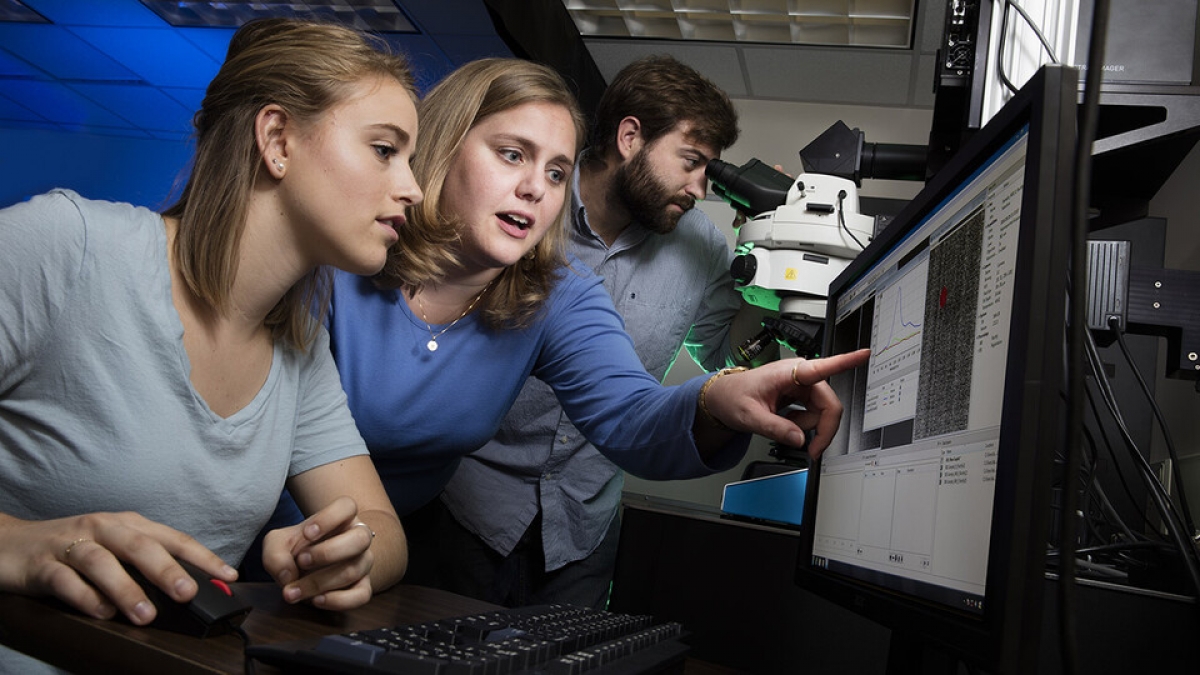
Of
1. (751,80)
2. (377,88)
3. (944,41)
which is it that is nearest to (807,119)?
(751,80)

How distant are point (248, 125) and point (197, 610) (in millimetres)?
546

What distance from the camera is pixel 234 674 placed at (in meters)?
0.49

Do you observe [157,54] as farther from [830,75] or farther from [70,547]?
[70,547]

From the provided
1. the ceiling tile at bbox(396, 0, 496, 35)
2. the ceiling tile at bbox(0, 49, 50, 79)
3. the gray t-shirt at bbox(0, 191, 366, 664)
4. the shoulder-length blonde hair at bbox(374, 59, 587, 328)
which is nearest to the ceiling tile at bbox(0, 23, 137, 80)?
the ceiling tile at bbox(0, 49, 50, 79)

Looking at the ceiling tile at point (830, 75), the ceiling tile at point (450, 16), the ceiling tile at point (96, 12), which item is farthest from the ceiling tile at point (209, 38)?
the ceiling tile at point (830, 75)

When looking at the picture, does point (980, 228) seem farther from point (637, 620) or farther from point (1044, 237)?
point (637, 620)

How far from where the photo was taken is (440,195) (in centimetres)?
127

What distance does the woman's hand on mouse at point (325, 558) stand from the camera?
691 millimetres

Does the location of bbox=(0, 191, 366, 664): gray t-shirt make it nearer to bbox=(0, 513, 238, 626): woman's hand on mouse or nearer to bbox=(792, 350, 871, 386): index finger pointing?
bbox=(0, 513, 238, 626): woman's hand on mouse

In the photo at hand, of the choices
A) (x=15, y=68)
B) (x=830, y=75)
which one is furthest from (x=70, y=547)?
(x=15, y=68)

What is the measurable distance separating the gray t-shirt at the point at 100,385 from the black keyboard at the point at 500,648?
0.30 m

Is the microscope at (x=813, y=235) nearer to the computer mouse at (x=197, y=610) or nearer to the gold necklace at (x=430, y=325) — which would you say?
the gold necklace at (x=430, y=325)

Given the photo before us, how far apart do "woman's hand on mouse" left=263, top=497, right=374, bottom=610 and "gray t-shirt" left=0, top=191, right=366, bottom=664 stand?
126 millimetres

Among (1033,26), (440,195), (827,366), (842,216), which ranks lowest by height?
(827,366)
